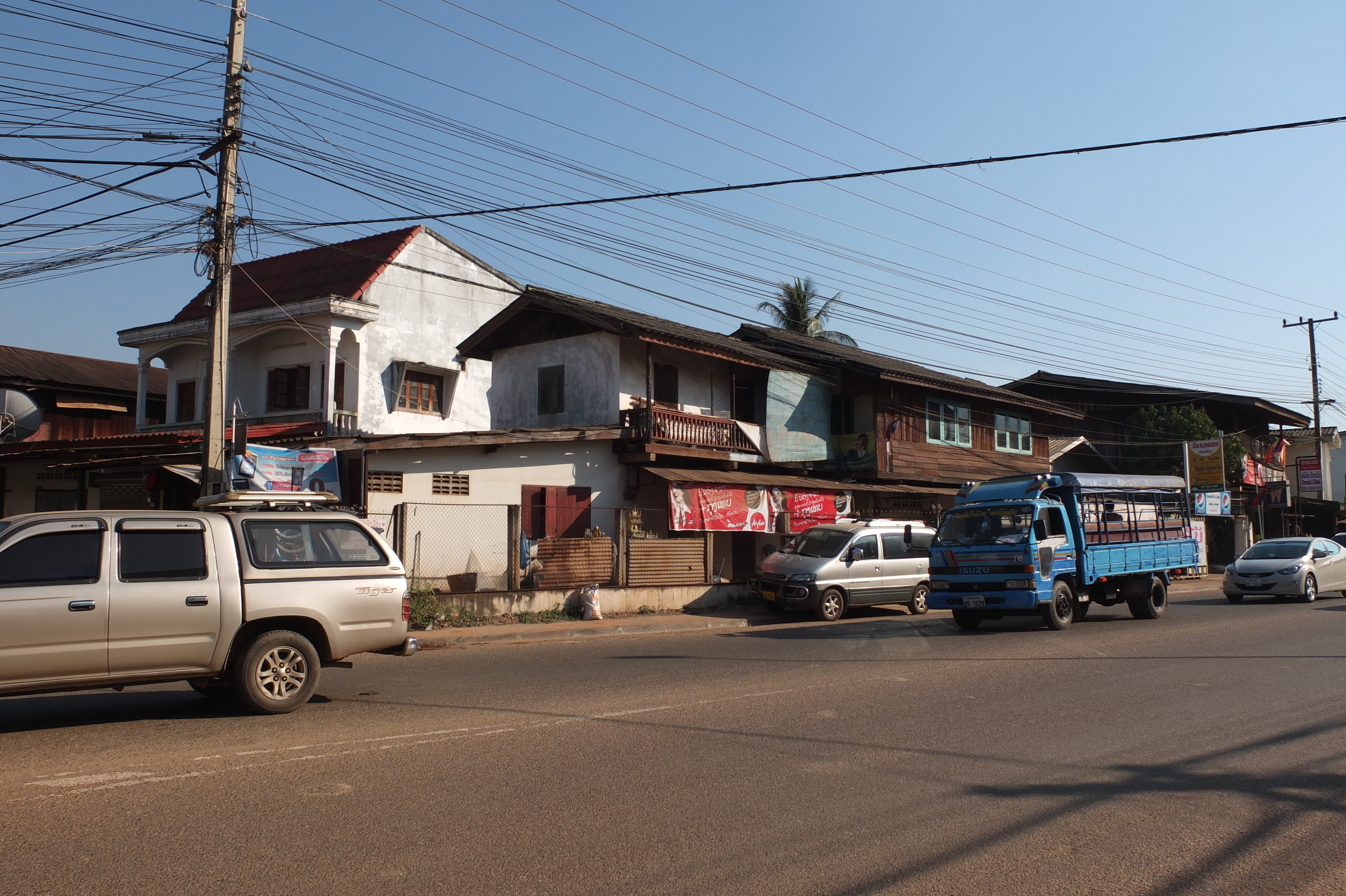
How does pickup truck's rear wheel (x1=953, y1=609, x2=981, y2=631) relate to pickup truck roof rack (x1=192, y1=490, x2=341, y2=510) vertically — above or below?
below

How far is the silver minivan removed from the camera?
19609 mm

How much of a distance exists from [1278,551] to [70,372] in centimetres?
3680

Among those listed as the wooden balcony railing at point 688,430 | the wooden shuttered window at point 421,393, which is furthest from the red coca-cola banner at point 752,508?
the wooden shuttered window at point 421,393

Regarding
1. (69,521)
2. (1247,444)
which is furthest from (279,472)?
(1247,444)

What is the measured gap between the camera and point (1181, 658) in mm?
12625

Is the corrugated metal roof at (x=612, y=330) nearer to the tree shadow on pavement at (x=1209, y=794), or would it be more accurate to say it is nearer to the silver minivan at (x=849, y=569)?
the silver minivan at (x=849, y=569)

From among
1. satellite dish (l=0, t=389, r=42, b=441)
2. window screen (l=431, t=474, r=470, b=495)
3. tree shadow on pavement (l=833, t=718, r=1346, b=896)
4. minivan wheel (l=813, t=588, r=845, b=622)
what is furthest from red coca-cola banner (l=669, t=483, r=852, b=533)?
tree shadow on pavement (l=833, t=718, r=1346, b=896)

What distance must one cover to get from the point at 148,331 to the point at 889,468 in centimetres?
2372

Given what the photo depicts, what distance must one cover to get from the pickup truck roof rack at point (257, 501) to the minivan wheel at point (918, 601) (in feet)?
47.0

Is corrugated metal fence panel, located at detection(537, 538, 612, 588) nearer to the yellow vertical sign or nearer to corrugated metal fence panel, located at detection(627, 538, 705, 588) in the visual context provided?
A: corrugated metal fence panel, located at detection(627, 538, 705, 588)

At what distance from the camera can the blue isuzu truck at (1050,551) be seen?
16359 mm

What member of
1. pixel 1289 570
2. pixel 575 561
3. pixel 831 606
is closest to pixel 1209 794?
pixel 831 606

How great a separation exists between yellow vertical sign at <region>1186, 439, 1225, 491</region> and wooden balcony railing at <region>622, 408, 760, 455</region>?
20874 millimetres

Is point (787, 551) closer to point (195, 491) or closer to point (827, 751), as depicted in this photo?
point (195, 491)
